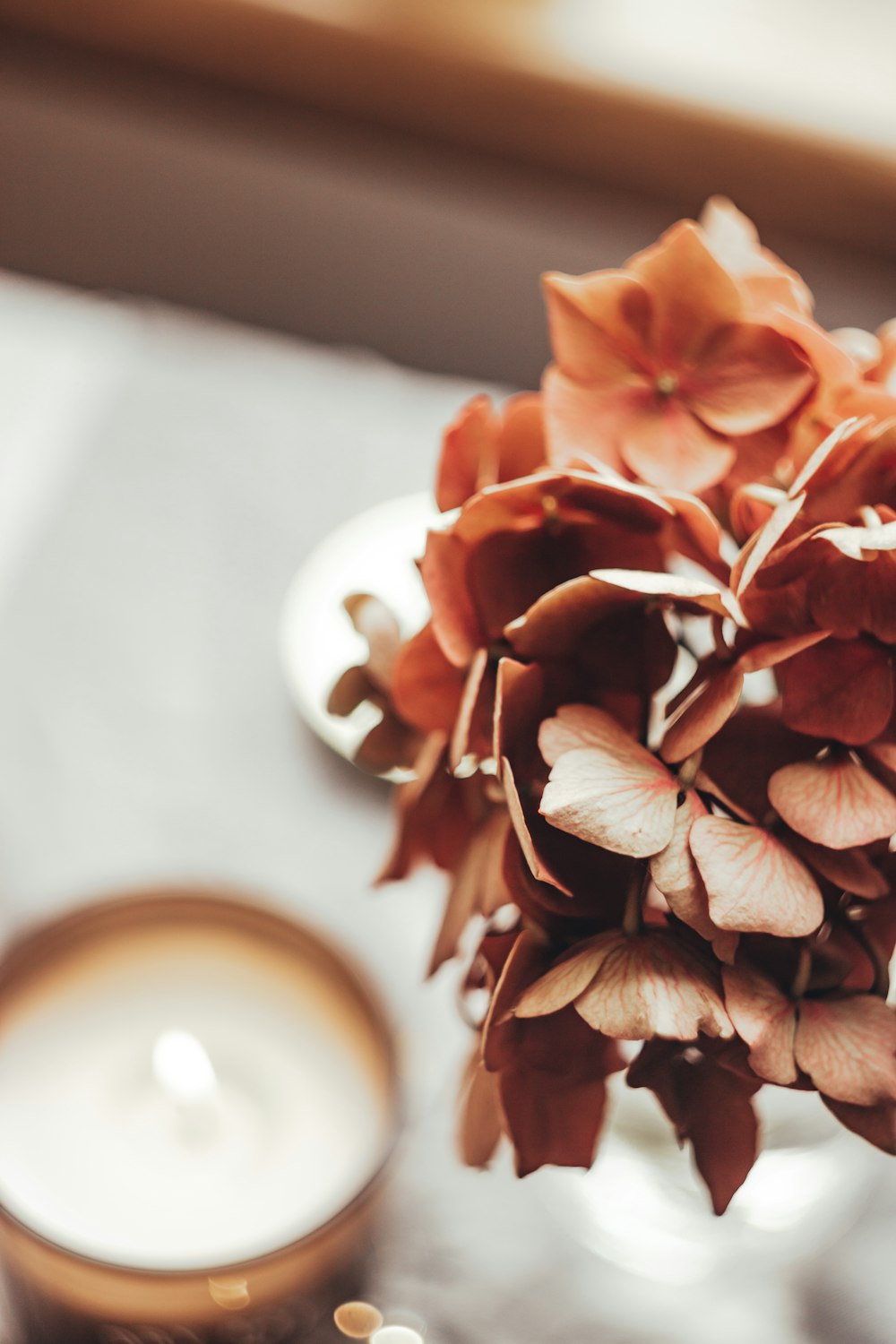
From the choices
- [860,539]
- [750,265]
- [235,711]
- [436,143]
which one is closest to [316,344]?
[436,143]

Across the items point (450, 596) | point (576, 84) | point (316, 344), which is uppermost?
point (450, 596)

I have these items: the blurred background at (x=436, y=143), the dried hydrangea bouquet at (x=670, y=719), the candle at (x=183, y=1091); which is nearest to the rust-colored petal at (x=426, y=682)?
the dried hydrangea bouquet at (x=670, y=719)

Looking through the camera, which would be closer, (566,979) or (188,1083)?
(566,979)

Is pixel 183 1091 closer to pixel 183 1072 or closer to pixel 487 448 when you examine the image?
pixel 183 1072

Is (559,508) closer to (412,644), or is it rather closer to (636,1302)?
(412,644)

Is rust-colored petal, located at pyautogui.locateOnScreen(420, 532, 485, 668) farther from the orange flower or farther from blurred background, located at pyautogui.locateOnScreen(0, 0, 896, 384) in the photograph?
blurred background, located at pyautogui.locateOnScreen(0, 0, 896, 384)

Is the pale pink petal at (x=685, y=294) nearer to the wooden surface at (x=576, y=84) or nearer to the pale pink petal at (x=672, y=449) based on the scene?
the pale pink petal at (x=672, y=449)

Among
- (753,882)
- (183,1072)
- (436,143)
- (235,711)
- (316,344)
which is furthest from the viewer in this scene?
(436,143)
